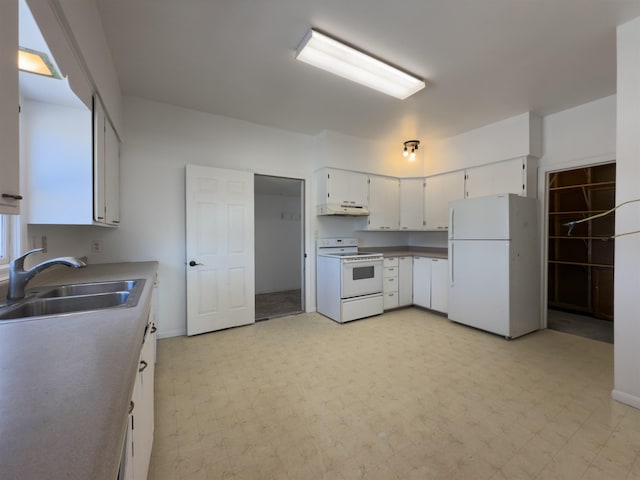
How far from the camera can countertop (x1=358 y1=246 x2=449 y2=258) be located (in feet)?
14.2

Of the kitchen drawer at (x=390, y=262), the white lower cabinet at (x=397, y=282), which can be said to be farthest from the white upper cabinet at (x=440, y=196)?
the kitchen drawer at (x=390, y=262)

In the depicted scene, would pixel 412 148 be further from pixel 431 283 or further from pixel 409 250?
pixel 431 283

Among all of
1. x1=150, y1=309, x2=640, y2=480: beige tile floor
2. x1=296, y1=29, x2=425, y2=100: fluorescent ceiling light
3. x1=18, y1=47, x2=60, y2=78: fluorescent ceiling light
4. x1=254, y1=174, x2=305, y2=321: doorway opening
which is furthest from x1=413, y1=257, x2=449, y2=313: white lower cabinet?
x1=18, y1=47, x2=60, y2=78: fluorescent ceiling light

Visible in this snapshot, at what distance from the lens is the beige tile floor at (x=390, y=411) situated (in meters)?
1.48

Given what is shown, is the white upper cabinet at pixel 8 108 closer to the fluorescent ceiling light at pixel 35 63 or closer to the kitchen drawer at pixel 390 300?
the fluorescent ceiling light at pixel 35 63

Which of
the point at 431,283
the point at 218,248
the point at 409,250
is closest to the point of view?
the point at 218,248

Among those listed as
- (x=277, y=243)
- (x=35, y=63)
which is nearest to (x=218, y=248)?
(x=35, y=63)

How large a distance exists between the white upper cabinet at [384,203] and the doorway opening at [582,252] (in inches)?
80.2

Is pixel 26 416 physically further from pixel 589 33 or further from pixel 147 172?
pixel 589 33

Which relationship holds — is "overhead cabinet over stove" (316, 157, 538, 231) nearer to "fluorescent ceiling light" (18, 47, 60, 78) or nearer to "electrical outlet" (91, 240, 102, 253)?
"electrical outlet" (91, 240, 102, 253)

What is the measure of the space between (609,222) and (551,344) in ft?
7.86

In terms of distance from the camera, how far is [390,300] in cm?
425

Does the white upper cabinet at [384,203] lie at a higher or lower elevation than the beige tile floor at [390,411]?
higher

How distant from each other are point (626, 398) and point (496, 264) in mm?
1500
